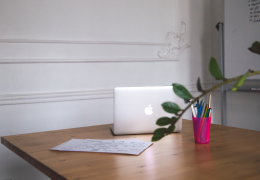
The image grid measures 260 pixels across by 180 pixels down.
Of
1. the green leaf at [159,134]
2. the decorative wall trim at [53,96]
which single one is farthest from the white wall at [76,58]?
the green leaf at [159,134]

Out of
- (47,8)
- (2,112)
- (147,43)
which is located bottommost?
(2,112)

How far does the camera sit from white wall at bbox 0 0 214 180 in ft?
7.02

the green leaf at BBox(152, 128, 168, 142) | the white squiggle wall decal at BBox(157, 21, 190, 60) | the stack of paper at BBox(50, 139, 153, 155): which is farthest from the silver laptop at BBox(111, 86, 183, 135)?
the white squiggle wall decal at BBox(157, 21, 190, 60)

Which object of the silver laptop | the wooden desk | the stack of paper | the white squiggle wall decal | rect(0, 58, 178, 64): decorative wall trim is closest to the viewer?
the wooden desk

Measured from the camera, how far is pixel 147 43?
2.74 m

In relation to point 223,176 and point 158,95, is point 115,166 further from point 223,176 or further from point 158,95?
point 158,95

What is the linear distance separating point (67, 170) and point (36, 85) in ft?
5.18

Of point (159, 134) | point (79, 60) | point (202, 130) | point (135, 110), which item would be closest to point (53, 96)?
point (79, 60)

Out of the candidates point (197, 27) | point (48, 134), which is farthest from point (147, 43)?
point (48, 134)

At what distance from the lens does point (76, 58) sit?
7.88 feet

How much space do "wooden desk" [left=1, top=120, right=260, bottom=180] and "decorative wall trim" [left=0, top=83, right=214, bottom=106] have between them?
0.95m

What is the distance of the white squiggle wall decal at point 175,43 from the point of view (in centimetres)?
287

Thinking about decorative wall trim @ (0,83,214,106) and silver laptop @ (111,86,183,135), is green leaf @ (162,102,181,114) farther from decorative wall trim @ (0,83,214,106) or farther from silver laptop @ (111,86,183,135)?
decorative wall trim @ (0,83,214,106)

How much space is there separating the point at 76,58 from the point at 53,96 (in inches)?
15.9
